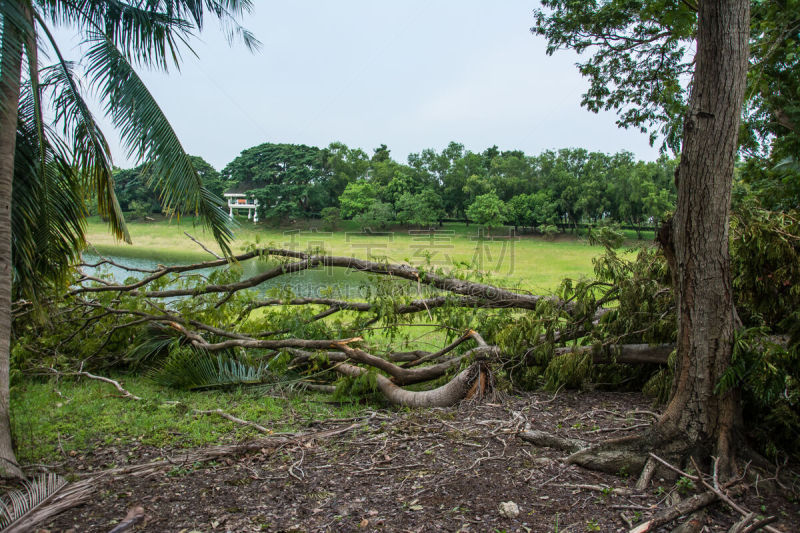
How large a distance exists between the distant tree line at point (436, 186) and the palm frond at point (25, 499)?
44.8ft

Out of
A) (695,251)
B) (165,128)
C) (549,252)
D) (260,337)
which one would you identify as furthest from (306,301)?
(549,252)

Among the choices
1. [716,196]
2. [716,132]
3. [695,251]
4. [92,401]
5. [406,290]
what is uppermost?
[716,132]

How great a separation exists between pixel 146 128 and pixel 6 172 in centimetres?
114

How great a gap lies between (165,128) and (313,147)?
16438 millimetres

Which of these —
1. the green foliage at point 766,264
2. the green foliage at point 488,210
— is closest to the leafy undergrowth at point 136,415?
the green foliage at point 766,264

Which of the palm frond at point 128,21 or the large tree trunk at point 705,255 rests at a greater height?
the palm frond at point 128,21

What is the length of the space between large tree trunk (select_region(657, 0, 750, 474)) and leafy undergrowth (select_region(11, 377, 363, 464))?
296 centimetres

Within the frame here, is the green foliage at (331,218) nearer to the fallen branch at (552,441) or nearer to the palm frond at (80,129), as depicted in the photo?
the palm frond at (80,129)

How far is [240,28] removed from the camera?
5414 millimetres

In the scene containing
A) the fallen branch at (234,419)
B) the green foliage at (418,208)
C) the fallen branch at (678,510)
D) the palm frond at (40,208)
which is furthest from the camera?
the green foliage at (418,208)

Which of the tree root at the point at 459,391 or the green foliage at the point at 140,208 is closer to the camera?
the tree root at the point at 459,391

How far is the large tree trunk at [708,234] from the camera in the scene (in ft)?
8.11

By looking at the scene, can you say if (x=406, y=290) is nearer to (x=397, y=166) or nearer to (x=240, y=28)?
(x=240, y=28)

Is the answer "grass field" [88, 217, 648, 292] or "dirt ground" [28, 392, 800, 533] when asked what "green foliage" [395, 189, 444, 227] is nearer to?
"grass field" [88, 217, 648, 292]
